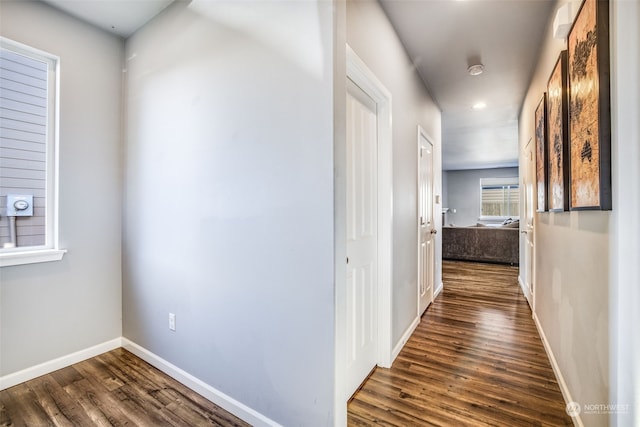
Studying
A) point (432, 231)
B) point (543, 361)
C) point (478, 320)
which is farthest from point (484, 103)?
point (543, 361)

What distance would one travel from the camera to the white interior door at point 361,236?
1.81 meters

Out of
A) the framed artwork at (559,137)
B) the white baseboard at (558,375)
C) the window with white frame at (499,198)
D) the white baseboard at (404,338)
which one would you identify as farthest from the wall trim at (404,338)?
the window with white frame at (499,198)

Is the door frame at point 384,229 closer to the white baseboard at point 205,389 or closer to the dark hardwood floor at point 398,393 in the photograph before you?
the dark hardwood floor at point 398,393

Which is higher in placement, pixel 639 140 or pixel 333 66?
pixel 333 66

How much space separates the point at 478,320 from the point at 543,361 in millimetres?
831

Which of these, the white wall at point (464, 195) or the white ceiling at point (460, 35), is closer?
the white ceiling at point (460, 35)

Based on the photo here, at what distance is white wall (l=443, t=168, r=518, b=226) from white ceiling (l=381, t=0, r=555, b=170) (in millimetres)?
6596

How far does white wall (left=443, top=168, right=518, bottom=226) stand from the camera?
1059 cm

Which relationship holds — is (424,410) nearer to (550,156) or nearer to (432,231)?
(550,156)

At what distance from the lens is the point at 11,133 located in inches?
77.1

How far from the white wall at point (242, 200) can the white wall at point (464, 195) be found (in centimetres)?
1062

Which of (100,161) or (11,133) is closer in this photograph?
(11,133)

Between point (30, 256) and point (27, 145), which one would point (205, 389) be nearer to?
point (30, 256)

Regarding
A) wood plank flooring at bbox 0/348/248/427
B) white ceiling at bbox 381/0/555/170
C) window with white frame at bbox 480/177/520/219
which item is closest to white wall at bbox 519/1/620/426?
white ceiling at bbox 381/0/555/170
